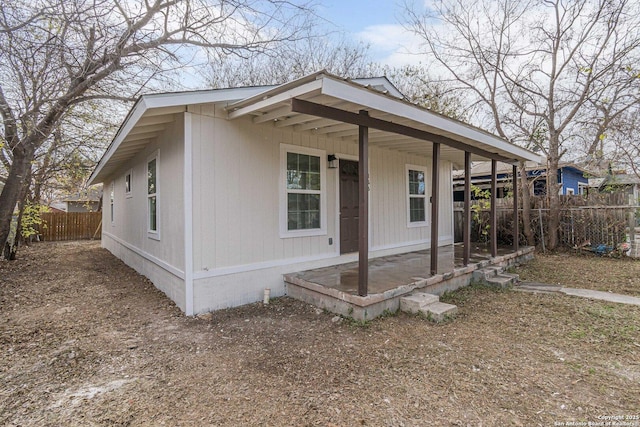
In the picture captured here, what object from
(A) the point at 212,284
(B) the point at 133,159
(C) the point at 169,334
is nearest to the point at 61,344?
(C) the point at 169,334

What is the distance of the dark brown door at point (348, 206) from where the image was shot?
5914 mm

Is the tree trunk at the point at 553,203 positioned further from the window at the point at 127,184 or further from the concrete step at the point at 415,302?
the window at the point at 127,184

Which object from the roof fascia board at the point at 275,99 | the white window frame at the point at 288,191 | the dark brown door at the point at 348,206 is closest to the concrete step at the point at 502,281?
the dark brown door at the point at 348,206

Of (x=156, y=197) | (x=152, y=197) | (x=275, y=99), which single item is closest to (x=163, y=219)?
(x=156, y=197)

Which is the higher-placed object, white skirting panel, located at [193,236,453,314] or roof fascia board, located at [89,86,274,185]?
roof fascia board, located at [89,86,274,185]

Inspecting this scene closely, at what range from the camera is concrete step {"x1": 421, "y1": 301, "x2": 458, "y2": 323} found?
384 cm

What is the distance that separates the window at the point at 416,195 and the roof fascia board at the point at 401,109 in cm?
196

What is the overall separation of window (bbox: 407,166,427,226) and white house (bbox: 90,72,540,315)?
30.4 inches

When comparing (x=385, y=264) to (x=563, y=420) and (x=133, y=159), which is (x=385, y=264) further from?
(x=133, y=159)

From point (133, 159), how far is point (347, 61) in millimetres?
9985

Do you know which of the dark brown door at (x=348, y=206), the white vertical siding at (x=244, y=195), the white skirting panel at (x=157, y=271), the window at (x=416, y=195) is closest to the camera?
the white vertical siding at (x=244, y=195)

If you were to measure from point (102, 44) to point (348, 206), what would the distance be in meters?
5.38

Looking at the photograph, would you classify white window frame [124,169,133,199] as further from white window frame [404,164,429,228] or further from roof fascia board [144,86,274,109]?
white window frame [404,164,429,228]

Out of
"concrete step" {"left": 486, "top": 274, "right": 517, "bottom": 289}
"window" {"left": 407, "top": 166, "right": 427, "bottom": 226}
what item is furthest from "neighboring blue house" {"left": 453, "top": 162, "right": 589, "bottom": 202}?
"concrete step" {"left": 486, "top": 274, "right": 517, "bottom": 289}
